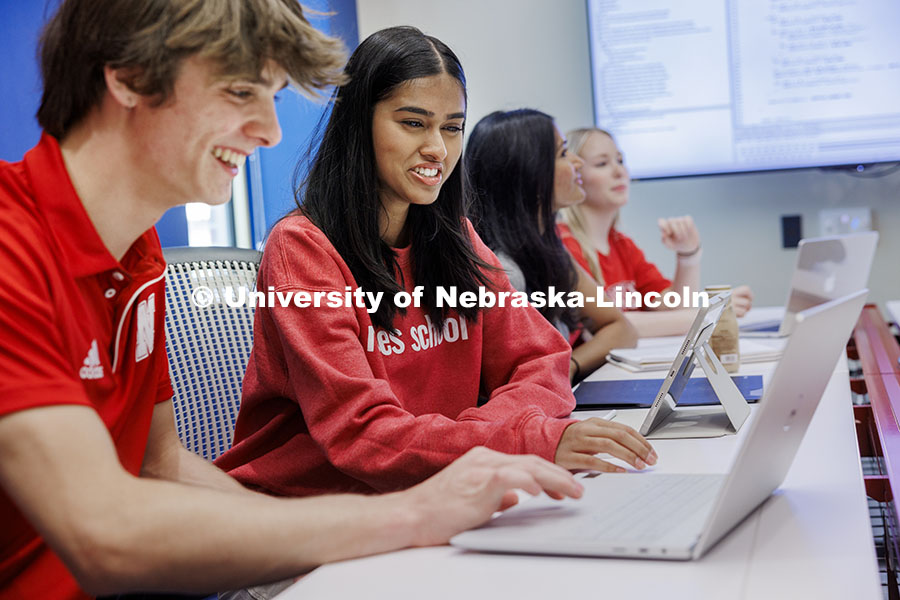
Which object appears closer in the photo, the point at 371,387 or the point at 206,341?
the point at 371,387

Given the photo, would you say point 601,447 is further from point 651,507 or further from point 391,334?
point 391,334

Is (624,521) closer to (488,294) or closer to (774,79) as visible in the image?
(488,294)

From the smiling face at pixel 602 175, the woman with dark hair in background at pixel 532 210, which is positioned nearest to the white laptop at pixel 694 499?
the woman with dark hair in background at pixel 532 210

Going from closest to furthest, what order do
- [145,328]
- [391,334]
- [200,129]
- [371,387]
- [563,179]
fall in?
[200,129]
[145,328]
[371,387]
[391,334]
[563,179]

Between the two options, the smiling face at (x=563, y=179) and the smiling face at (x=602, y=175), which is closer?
the smiling face at (x=563, y=179)

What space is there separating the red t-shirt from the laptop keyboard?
193 cm

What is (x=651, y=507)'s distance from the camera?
873 mm

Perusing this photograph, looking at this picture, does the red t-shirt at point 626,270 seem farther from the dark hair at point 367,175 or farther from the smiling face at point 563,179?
the dark hair at point 367,175

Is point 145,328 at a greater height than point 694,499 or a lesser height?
greater

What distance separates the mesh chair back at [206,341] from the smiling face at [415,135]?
30 centimetres

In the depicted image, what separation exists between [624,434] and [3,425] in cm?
64

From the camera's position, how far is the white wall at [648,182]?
3346mm

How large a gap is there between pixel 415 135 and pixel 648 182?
233 cm

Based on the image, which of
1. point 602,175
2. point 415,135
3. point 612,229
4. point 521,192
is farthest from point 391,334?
point 612,229
